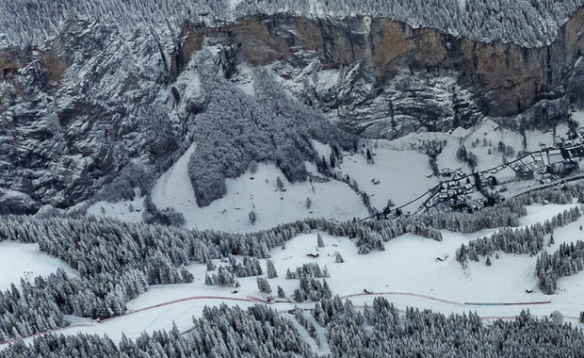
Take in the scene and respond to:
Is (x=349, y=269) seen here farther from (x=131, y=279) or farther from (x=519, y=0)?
(x=519, y=0)

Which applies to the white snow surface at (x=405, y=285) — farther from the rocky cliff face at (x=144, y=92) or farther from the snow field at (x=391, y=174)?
the rocky cliff face at (x=144, y=92)

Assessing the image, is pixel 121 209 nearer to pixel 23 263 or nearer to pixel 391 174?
pixel 23 263

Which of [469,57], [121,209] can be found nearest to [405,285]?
[121,209]

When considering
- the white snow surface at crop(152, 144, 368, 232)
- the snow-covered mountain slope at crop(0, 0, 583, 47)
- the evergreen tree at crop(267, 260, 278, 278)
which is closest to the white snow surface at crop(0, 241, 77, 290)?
the evergreen tree at crop(267, 260, 278, 278)

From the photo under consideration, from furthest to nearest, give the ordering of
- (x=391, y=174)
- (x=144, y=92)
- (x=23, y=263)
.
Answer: (x=144, y=92) < (x=391, y=174) < (x=23, y=263)

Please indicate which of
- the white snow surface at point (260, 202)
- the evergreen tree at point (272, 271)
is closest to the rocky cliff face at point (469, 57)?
the white snow surface at point (260, 202)

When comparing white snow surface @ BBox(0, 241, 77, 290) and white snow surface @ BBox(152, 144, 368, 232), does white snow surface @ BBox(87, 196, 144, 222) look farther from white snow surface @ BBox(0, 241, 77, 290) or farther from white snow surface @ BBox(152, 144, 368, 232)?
white snow surface @ BBox(0, 241, 77, 290)

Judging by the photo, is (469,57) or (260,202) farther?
(469,57)
